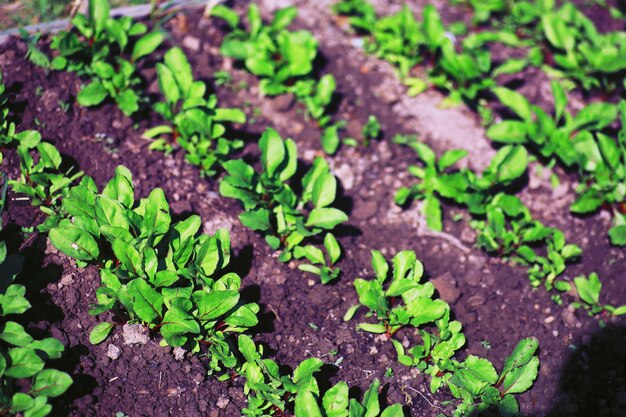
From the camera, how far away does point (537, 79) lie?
13.8 feet

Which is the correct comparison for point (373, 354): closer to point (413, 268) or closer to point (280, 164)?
point (413, 268)

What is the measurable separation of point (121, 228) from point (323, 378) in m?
1.15

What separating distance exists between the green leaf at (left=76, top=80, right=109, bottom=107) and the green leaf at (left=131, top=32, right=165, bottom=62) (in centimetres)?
34

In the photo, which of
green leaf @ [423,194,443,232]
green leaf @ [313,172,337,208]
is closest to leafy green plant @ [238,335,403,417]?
green leaf @ [313,172,337,208]

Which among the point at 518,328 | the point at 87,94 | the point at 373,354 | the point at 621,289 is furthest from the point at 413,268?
the point at 87,94

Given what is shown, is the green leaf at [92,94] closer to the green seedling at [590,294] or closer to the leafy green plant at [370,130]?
the leafy green plant at [370,130]

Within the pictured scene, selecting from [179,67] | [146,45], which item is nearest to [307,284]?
[179,67]

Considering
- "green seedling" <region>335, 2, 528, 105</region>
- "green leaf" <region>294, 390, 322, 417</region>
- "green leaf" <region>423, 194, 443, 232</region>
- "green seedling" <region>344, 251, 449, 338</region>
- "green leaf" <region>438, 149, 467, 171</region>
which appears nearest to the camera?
"green leaf" <region>294, 390, 322, 417</region>

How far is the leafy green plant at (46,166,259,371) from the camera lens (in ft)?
7.90

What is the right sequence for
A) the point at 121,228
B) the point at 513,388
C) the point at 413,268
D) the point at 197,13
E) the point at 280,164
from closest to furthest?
the point at 121,228, the point at 513,388, the point at 413,268, the point at 280,164, the point at 197,13

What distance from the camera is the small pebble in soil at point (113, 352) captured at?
97.3 inches

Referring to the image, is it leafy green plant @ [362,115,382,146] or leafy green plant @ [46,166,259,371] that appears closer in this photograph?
leafy green plant @ [46,166,259,371]

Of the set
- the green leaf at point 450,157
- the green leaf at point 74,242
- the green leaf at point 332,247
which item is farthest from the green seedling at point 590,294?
the green leaf at point 74,242

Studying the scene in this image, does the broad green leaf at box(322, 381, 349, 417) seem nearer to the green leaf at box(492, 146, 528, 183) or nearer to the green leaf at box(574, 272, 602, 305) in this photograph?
the green leaf at box(574, 272, 602, 305)
